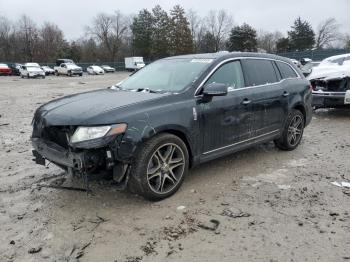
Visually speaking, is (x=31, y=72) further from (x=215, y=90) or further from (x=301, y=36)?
(x=301, y=36)

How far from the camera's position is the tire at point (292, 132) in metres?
6.61

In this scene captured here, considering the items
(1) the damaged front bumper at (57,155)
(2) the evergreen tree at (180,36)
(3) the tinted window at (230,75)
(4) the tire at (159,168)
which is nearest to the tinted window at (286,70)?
(3) the tinted window at (230,75)

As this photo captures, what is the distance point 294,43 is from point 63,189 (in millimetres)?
86652

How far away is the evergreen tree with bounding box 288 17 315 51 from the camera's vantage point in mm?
83938

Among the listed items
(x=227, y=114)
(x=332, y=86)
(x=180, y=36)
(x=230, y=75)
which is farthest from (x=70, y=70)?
(x=227, y=114)

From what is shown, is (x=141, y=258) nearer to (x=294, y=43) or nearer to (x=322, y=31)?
(x=294, y=43)

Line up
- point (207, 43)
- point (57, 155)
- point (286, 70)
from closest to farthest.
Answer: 1. point (57, 155)
2. point (286, 70)
3. point (207, 43)

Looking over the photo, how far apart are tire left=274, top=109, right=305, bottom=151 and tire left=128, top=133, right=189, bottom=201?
251 cm

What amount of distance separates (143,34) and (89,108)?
263 feet

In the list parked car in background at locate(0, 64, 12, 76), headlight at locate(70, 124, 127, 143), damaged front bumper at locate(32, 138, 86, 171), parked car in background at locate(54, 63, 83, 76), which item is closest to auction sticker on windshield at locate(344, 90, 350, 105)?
headlight at locate(70, 124, 127, 143)

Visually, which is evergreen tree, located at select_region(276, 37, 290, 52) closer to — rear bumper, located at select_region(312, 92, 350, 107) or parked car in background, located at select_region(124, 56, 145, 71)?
parked car in background, located at select_region(124, 56, 145, 71)

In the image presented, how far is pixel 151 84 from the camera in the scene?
5430 mm

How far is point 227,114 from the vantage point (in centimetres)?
525

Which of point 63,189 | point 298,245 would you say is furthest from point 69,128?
point 298,245
